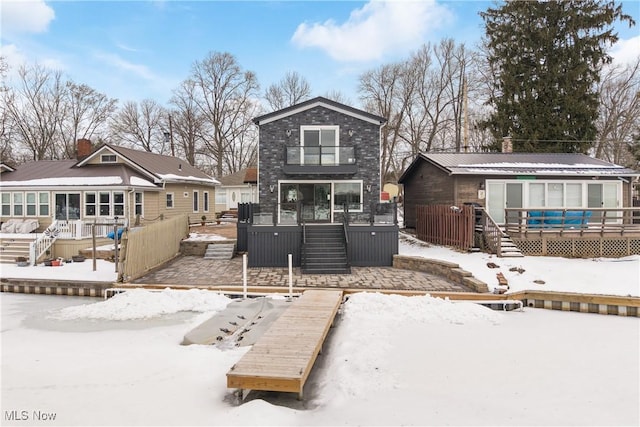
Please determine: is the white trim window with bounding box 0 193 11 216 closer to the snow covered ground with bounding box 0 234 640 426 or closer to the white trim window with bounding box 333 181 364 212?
the snow covered ground with bounding box 0 234 640 426

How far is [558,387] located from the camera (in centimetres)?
540

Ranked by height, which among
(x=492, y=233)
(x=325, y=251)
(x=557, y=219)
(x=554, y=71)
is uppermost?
(x=554, y=71)

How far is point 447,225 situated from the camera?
14758 mm

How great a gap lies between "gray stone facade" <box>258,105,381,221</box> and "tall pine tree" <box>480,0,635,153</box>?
1547 centimetres

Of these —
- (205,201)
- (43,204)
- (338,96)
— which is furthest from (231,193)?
(43,204)

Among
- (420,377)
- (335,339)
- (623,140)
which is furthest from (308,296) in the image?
(623,140)

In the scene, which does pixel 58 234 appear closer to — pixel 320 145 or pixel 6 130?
pixel 320 145

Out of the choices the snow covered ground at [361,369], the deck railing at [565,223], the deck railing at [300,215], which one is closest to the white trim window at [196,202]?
the deck railing at [300,215]

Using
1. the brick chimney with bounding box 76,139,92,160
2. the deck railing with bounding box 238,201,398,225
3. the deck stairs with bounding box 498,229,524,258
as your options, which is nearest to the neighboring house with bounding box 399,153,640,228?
the deck stairs with bounding box 498,229,524,258

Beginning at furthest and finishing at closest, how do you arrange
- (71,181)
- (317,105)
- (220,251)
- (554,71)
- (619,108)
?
(619,108) → (554,71) → (71,181) → (317,105) → (220,251)

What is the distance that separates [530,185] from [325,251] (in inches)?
347

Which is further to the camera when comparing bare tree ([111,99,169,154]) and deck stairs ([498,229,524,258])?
bare tree ([111,99,169,154])

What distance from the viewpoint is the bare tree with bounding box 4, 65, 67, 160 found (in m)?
34.7

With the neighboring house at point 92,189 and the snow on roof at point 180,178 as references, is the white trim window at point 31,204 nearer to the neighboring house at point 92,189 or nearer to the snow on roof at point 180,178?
the neighboring house at point 92,189
